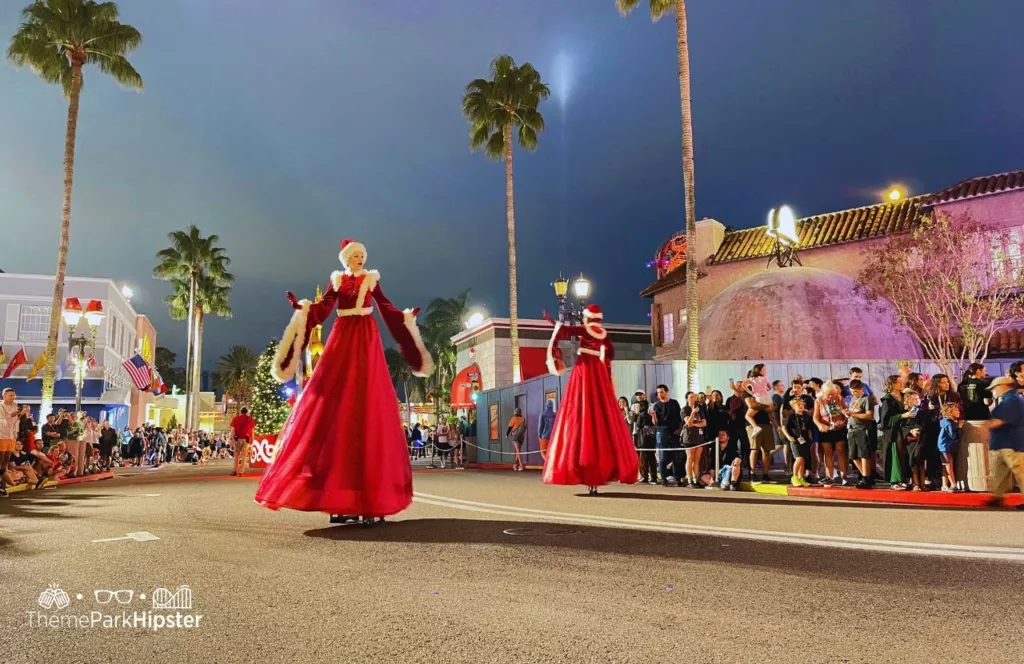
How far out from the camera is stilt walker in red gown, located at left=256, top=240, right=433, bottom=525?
20.3ft

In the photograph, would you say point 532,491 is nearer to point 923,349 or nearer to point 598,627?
point 598,627

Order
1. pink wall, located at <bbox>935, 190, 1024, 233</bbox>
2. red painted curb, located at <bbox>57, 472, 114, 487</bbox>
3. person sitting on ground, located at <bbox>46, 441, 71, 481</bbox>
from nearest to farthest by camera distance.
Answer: person sitting on ground, located at <bbox>46, 441, 71, 481</bbox>
red painted curb, located at <bbox>57, 472, 114, 487</bbox>
pink wall, located at <bbox>935, 190, 1024, 233</bbox>

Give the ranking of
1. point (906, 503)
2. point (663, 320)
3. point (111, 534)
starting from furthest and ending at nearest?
point (663, 320)
point (906, 503)
point (111, 534)

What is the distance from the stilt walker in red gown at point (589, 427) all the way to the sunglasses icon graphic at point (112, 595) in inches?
284

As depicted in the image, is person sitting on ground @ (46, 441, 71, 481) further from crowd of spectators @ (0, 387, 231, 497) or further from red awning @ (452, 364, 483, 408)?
red awning @ (452, 364, 483, 408)

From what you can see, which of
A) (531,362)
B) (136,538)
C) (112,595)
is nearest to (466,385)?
(531,362)

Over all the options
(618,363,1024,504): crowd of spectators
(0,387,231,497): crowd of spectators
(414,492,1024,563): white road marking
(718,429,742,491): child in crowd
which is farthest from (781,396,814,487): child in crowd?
(0,387,231,497): crowd of spectators

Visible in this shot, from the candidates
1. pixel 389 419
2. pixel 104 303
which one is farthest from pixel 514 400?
pixel 104 303

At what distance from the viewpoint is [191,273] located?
44906 millimetres

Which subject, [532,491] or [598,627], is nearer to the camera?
[598,627]

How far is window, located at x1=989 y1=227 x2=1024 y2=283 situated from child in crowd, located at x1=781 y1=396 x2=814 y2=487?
56.8 ft

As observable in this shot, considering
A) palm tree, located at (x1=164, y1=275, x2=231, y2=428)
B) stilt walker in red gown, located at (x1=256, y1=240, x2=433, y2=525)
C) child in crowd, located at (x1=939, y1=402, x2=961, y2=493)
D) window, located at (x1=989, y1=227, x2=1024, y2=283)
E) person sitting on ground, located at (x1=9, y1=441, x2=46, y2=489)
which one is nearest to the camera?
stilt walker in red gown, located at (x1=256, y1=240, x2=433, y2=525)

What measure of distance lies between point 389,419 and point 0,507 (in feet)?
22.9

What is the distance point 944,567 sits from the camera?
4.70 metres
